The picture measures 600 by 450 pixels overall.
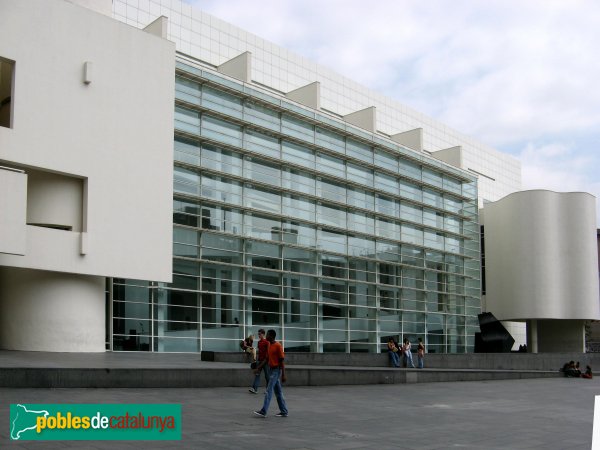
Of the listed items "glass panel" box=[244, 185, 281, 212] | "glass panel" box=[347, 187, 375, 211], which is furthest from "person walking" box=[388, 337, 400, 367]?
"glass panel" box=[347, 187, 375, 211]

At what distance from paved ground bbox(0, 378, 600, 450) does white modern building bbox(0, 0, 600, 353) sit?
1102 cm

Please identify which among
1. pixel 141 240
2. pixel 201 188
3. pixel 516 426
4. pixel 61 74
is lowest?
pixel 516 426

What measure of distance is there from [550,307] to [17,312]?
3703cm

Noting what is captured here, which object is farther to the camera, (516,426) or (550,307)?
(550,307)

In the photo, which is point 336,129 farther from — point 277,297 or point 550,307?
point 550,307

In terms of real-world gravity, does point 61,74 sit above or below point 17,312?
above

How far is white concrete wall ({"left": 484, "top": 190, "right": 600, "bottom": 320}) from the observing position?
2002 inches

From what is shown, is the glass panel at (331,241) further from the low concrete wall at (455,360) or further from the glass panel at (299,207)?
the low concrete wall at (455,360)

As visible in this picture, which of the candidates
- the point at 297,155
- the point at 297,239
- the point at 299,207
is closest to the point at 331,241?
the point at 297,239

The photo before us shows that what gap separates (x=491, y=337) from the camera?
1938 inches

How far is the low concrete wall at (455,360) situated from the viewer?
28.7 m

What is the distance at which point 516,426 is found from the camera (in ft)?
41.9

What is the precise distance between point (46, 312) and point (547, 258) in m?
36.5

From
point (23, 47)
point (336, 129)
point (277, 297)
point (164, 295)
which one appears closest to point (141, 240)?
point (164, 295)
